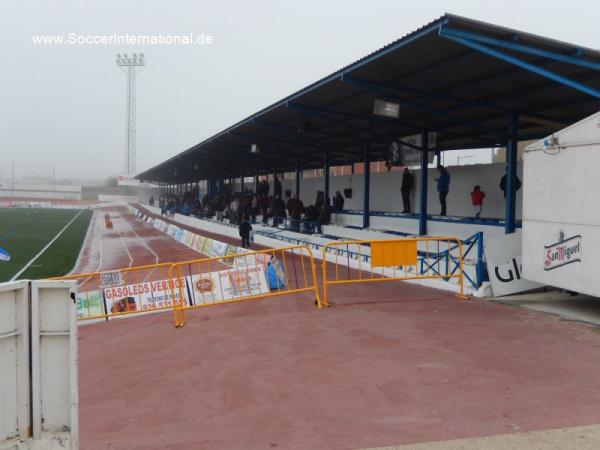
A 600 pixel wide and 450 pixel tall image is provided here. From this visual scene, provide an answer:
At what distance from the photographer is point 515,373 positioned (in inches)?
268

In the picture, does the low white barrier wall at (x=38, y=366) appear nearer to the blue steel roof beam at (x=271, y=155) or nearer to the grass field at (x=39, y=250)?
the grass field at (x=39, y=250)

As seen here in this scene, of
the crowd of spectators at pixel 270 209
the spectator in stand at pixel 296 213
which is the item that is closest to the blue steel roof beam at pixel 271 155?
the crowd of spectators at pixel 270 209

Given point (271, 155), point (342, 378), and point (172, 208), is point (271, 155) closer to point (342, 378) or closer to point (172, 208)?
point (342, 378)

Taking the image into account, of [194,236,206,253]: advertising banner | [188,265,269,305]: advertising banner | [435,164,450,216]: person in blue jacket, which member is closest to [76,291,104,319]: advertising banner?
[188,265,269,305]: advertising banner

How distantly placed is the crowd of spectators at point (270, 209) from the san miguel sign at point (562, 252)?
53.9 ft

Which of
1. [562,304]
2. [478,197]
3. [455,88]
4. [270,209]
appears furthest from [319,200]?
[562,304]

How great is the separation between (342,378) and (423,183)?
13.4m

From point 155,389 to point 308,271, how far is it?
10909 millimetres

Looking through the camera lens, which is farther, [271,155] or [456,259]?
[271,155]

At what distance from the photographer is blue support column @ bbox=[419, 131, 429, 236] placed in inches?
758

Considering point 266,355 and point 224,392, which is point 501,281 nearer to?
point 266,355

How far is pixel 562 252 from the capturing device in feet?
32.4

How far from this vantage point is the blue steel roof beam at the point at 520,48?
1042 centimetres

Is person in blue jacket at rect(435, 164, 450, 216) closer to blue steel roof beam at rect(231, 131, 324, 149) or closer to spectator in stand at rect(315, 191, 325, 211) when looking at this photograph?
spectator in stand at rect(315, 191, 325, 211)
